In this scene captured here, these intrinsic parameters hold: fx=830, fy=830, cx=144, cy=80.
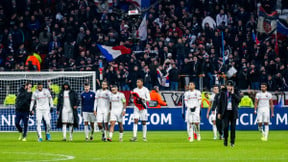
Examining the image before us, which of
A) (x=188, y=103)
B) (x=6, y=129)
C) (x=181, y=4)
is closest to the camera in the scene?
(x=188, y=103)

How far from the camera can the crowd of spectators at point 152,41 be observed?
42.9 meters

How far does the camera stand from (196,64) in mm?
41969

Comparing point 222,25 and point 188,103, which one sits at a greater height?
point 222,25

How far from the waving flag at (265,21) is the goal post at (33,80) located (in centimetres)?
1104

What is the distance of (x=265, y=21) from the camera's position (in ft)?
154

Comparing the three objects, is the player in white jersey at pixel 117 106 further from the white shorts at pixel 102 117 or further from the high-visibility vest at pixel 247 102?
the high-visibility vest at pixel 247 102

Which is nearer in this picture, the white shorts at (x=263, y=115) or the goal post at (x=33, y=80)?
the white shorts at (x=263, y=115)

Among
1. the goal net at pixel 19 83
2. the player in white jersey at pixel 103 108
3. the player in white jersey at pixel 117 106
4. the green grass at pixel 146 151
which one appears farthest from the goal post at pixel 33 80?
the green grass at pixel 146 151

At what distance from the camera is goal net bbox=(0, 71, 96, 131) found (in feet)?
136

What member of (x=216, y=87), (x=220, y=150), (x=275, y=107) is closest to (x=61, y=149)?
(x=220, y=150)

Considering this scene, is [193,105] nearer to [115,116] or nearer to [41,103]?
[115,116]

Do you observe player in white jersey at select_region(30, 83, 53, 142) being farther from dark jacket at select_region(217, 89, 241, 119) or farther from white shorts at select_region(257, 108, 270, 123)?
white shorts at select_region(257, 108, 270, 123)

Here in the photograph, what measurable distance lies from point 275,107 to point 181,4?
10213 mm

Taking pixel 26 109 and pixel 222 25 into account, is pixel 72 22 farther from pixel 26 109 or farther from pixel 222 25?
pixel 26 109
